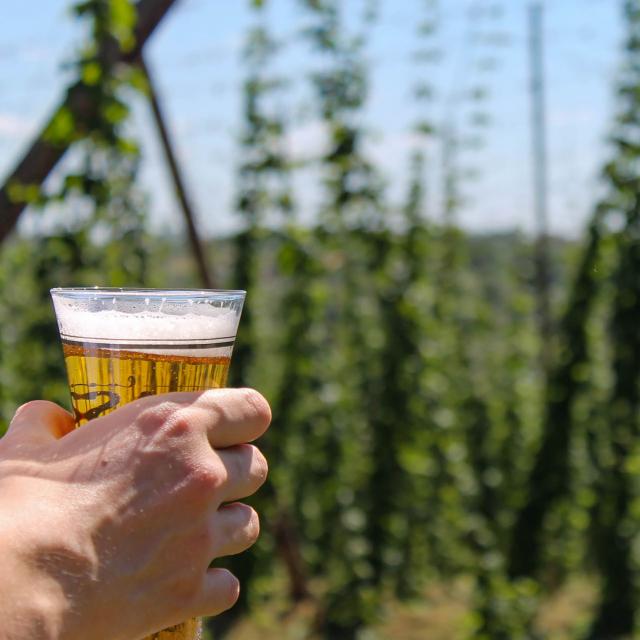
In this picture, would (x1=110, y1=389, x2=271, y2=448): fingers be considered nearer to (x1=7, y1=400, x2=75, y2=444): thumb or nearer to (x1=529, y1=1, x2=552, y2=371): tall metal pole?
→ (x1=7, y1=400, x2=75, y2=444): thumb

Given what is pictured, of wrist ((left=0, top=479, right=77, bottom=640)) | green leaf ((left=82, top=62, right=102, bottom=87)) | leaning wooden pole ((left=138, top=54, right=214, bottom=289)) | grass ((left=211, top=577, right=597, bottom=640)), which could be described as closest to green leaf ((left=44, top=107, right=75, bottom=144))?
green leaf ((left=82, top=62, right=102, bottom=87))

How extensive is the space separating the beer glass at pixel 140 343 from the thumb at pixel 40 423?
0.11 feet

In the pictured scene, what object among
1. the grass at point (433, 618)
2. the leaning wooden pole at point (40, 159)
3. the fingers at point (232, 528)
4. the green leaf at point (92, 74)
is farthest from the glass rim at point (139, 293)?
the grass at point (433, 618)

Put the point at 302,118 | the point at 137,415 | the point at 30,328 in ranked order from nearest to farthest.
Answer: the point at 137,415, the point at 30,328, the point at 302,118

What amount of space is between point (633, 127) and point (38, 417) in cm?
530

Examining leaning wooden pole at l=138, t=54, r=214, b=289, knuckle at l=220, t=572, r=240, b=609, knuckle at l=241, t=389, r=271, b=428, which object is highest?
knuckle at l=241, t=389, r=271, b=428

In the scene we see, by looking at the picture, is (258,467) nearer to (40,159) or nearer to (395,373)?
(40,159)

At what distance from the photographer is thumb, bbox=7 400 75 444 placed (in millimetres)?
1063

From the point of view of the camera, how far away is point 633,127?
19.0 ft

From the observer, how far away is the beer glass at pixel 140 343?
1.07 m

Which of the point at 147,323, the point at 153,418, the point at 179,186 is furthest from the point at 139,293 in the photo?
the point at 179,186

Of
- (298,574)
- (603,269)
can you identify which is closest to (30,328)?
(298,574)

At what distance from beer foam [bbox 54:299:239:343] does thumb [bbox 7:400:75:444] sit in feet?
0.30

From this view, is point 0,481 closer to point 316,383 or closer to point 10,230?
point 10,230
